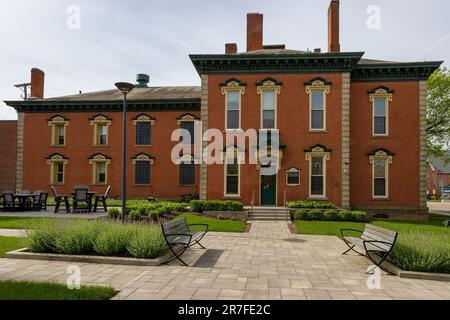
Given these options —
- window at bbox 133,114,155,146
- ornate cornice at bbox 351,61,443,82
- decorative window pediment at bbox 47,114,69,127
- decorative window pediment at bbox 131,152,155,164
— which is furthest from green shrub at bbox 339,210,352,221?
decorative window pediment at bbox 47,114,69,127

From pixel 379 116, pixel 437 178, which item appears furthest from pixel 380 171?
pixel 437 178

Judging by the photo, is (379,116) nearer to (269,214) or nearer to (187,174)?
(269,214)

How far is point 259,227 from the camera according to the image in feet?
44.2

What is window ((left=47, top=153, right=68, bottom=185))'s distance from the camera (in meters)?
23.4

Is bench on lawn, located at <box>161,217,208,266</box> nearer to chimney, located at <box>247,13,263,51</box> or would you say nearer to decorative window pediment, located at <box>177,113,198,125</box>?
decorative window pediment, located at <box>177,113,198,125</box>

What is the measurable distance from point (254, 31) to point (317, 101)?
7949 millimetres

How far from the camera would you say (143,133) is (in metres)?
23.2

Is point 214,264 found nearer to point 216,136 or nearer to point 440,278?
point 440,278

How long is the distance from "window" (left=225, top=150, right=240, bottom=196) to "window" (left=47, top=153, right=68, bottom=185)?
14.2 meters

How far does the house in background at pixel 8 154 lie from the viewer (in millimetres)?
25422

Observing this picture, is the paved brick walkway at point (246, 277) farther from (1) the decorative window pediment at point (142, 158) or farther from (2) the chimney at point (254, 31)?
(2) the chimney at point (254, 31)

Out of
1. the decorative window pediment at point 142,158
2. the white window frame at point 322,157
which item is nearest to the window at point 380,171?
the white window frame at point 322,157
